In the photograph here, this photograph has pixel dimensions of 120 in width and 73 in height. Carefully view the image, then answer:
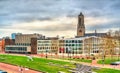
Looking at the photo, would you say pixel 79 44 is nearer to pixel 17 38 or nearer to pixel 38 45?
pixel 38 45

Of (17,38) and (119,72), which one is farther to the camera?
(17,38)

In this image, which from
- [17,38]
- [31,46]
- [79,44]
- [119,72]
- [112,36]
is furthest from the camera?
[17,38]

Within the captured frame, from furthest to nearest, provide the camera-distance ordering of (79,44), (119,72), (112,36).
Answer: (79,44) < (112,36) < (119,72)

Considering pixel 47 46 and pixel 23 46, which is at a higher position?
pixel 23 46

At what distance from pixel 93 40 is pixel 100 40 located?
18.0 ft

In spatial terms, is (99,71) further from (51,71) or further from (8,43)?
(8,43)

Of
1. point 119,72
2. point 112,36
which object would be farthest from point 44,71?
point 112,36

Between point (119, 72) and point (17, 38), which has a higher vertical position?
point (17, 38)

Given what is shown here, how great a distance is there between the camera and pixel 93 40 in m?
147

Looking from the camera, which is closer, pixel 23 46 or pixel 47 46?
pixel 47 46

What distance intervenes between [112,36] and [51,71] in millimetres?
64849

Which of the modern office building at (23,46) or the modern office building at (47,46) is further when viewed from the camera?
the modern office building at (23,46)

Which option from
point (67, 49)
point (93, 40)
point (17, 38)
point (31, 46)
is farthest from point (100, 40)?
point (17, 38)

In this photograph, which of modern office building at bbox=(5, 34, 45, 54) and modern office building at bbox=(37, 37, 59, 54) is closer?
modern office building at bbox=(37, 37, 59, 54)
